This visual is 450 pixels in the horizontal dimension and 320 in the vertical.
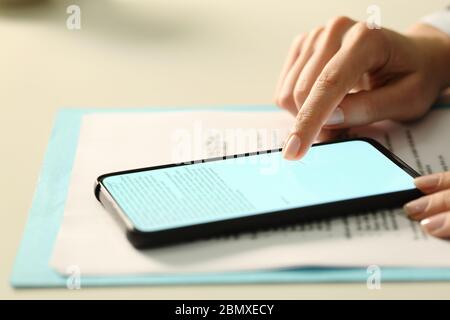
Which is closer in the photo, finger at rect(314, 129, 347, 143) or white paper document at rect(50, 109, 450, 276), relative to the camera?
white paper document at rect(50, 109, 450, 276)

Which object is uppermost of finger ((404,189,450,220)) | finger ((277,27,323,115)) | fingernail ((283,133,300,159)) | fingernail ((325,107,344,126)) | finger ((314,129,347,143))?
finger ((277,27,323,115))

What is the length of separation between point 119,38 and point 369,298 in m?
0.51

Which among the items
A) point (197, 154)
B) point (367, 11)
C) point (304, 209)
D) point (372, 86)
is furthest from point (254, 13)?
point (304, 209)

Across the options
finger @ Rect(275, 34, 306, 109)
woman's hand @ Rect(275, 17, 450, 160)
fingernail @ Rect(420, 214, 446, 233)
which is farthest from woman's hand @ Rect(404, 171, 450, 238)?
finger @ Rect(275, 34, 306, 109)

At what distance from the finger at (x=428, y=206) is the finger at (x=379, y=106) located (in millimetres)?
148

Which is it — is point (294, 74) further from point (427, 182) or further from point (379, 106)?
point (427, 182)

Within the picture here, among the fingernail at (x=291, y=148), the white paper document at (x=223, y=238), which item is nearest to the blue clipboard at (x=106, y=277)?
the white paper document at (x=223, y=238)

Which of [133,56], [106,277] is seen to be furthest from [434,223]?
[133,56]

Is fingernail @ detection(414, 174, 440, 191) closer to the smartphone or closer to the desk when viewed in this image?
the smartphone

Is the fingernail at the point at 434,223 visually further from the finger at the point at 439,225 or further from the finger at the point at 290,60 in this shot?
the finger at the point at 290,60

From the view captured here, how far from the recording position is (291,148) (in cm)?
60

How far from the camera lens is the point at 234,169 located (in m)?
0.59

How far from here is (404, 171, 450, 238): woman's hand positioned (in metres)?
0.53
